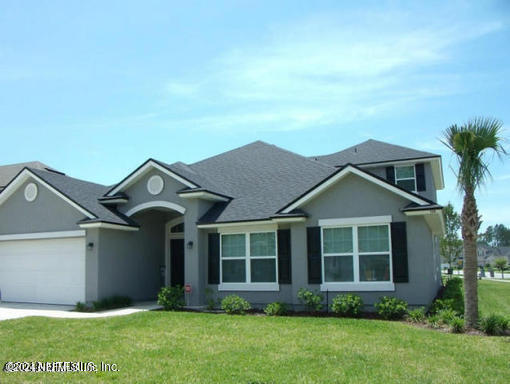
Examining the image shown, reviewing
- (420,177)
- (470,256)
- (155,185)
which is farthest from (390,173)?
(470,256)

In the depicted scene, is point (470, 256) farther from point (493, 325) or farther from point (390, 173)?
point (390, 173)

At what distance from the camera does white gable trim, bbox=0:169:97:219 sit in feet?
55.1

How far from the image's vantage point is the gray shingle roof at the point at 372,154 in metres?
22.8

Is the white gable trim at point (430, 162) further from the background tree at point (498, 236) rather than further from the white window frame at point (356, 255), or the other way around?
the background tree at point (498, 236)

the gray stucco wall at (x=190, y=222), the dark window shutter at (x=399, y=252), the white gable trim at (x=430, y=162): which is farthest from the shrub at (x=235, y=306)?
the white gable trim at (x=430, y=162)

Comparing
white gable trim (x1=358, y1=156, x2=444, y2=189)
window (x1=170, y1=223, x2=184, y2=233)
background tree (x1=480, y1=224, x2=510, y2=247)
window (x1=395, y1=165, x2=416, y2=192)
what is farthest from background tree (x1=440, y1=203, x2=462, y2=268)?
background tree (x1=480, y1=224, x2=510, y2=247)

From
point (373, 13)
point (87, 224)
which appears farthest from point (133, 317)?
point (373, 13)

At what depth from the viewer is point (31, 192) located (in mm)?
18328

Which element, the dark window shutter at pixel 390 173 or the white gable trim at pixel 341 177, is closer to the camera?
the white gable trim at pixel 341 177

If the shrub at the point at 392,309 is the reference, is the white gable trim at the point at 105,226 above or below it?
above

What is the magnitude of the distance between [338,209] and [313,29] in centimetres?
529

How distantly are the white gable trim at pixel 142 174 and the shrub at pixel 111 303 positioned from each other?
3.90m

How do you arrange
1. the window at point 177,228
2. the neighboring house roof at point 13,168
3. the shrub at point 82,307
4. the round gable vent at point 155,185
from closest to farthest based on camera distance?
1. the shrub at point 82,307
2. the round gable vent at point 155,185
3. the window at point 177,228
4. the neighboring house roof at point 13,168

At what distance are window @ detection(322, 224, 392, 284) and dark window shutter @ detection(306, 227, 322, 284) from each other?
6.1 inches
